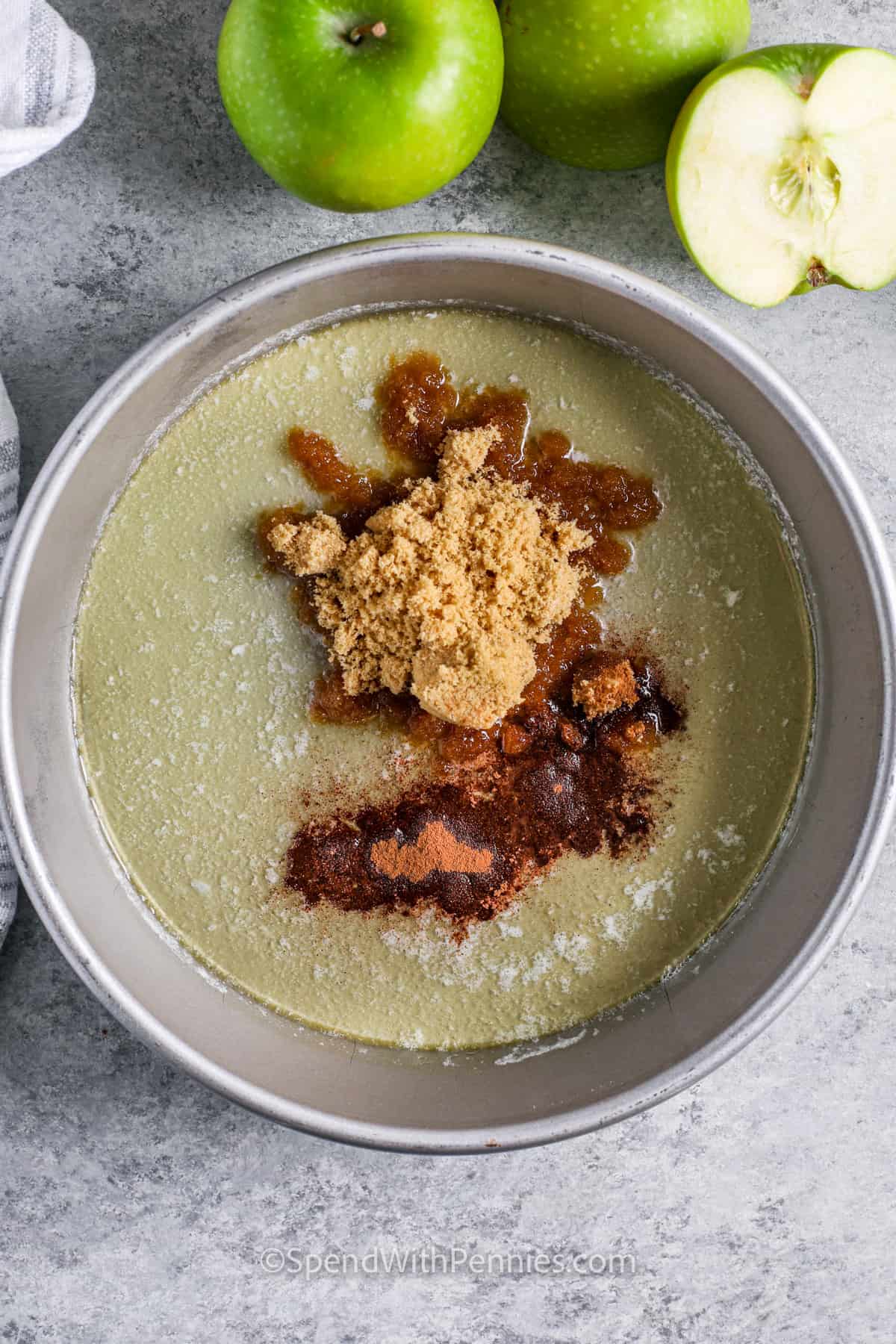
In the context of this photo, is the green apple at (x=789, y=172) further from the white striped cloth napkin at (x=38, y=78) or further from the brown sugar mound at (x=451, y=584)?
the white striped cloth napkin at (x=38, y=78)

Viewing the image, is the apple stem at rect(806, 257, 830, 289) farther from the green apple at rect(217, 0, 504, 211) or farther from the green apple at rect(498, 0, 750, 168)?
the green apple at rect(217, 0, 504, 211)

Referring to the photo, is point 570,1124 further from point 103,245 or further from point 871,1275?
point 103,245

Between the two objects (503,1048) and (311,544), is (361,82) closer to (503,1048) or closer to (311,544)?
(311,544)

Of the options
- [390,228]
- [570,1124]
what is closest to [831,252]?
[390,228]

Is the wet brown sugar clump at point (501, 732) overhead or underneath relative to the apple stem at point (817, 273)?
underneath

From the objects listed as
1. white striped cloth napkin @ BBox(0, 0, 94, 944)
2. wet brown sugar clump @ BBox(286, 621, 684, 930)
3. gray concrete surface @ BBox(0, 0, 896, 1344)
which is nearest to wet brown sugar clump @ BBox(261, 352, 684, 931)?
wet brown sugar clump @ BBox(286, 621, 684, 930)

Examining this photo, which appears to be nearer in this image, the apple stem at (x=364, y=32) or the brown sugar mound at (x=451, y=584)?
the apple stem at (x=364, y=32)

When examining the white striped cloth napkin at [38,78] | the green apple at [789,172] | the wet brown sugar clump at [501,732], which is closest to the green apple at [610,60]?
the green apple at [789,172]
